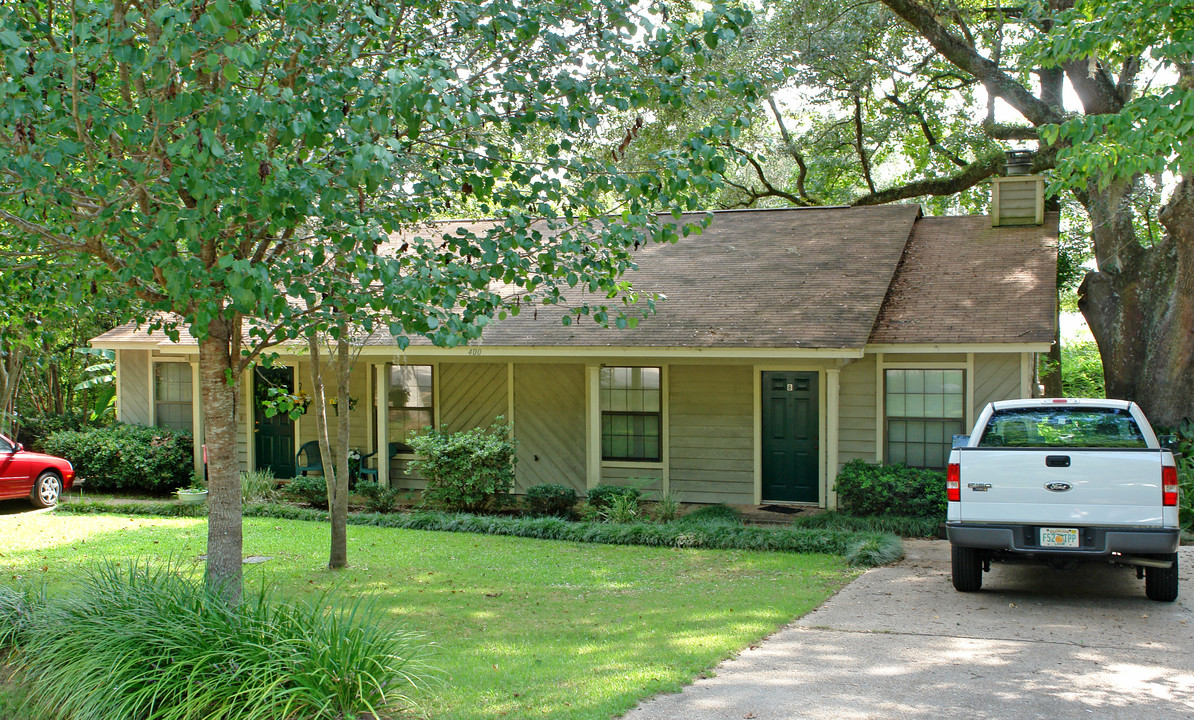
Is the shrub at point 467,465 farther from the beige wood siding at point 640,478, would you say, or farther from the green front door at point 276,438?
the green front door at point 276,438

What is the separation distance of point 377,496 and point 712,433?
5308 millimetres

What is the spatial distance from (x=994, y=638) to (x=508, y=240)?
456 cm

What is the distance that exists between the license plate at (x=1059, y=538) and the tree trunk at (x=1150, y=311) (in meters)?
7.90

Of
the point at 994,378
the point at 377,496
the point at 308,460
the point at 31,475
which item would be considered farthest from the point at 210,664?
the point at 31,475

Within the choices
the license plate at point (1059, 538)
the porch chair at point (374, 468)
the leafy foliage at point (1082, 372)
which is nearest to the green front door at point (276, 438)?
the porch chair at point (374, 468)

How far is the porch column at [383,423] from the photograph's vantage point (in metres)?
14.7

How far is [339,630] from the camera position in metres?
5.25

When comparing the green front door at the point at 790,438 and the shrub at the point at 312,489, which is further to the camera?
the shrub at the point at 312,489

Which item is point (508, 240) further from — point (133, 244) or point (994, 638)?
point (994, 638)

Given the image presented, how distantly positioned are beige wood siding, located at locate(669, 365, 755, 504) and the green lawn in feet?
10.5

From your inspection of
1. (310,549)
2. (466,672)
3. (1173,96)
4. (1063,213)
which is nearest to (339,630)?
(466,672)

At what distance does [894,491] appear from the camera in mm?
12141

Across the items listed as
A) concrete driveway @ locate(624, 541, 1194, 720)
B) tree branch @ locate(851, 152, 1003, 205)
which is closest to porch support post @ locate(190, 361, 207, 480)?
concrete driveway @ locate(624, 541, 1194, 720)

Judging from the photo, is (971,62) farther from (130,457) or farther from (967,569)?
(130,457)
